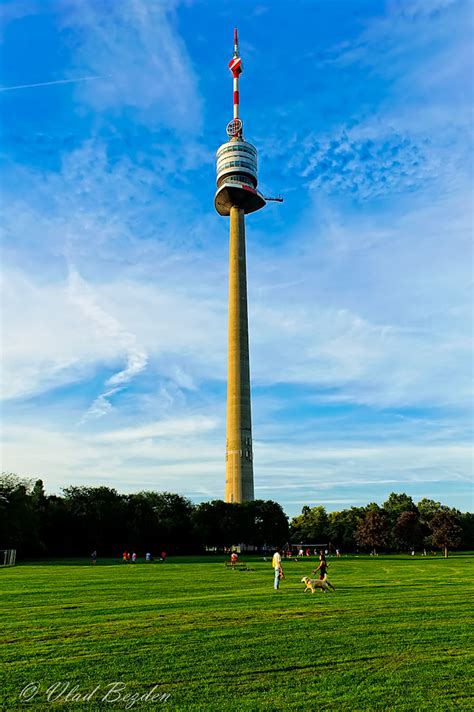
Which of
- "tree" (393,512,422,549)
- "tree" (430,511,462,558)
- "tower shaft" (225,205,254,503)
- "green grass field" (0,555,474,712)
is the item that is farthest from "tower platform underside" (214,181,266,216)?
"green grass field" (0,555,474,712)

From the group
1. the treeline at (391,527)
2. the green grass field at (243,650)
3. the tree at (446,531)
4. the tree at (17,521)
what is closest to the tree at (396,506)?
the treeline at (391,527)

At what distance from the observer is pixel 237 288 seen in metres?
134

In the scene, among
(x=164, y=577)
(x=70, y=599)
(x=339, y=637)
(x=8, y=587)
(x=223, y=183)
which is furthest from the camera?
(x=223, y=183)

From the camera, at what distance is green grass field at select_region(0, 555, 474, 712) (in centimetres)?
1225

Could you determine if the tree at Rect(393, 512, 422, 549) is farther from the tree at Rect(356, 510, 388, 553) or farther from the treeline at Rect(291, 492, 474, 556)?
the tree at Rect(356, 510, 388, 553)

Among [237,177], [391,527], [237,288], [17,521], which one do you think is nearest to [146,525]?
[17,521]

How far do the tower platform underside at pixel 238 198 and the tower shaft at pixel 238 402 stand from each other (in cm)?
2072

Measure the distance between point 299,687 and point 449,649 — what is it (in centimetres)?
582

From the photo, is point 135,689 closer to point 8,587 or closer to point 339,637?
point 339,637

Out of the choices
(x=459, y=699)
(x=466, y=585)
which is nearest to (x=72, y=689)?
(x=459, y=699)

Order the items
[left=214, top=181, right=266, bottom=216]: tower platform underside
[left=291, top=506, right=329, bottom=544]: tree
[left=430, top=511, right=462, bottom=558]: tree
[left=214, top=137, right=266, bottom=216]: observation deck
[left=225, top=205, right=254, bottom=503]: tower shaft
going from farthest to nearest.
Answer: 1. [left=214, top=137, right=266, bottom=216]: observation deck
2. [left=214, top=181, right=266, bottom=216]: tower platform underside
3. [left=291, top=506, right=329, bottom=544]: tree
4. [left=225, top=205, right=254, bottom=503]: tower shaft
5. [left=430, top=511, right=462, bottom=558]: tree

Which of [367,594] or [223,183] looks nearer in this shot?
[367,594]

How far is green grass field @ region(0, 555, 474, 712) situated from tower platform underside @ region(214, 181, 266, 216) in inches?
5005

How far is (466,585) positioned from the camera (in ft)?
113
